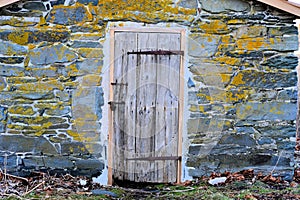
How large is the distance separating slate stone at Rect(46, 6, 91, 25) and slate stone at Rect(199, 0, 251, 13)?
158 centimetres

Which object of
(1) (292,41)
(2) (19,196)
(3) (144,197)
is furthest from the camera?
(1) (292,41)

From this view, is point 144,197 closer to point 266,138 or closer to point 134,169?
point 134,169

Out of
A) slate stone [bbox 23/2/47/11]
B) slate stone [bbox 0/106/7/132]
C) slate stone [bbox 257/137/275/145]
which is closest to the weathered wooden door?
slate stone [bbox 23/2/47/11]

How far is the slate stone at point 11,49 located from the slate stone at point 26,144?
1.12 m

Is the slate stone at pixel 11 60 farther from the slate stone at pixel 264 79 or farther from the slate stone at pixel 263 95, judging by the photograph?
the slate stone at pixel 263 95

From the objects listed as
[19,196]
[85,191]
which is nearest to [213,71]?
[85,191]

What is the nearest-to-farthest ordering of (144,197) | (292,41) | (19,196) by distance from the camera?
(19,196) → (144,197) → (292,41)

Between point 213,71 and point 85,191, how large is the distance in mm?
2342

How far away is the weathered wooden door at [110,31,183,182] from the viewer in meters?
5.55

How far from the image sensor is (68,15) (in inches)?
214

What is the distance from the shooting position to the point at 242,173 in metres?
5.85

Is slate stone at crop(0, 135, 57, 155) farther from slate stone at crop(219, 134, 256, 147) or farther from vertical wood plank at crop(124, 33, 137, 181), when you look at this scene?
slate stone at crop(219, 134, 256, 147)

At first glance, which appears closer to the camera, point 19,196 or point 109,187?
point 19,196

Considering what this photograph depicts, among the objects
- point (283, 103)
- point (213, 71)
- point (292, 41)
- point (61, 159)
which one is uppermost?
point (292, 41)
